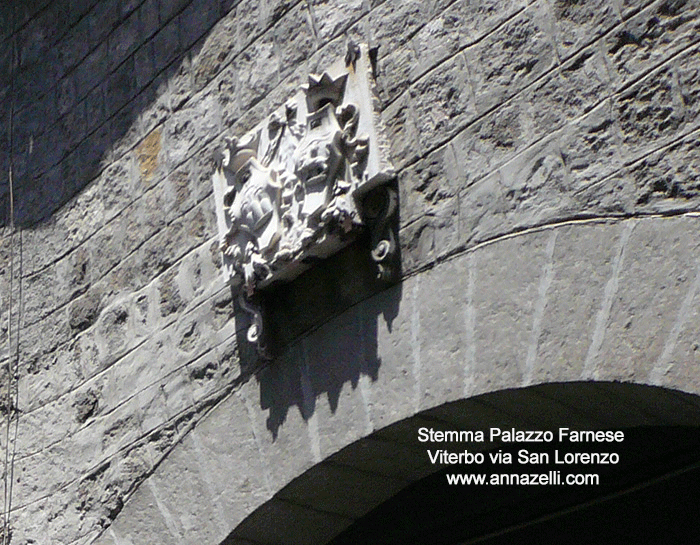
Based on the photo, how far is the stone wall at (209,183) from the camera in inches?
86.4

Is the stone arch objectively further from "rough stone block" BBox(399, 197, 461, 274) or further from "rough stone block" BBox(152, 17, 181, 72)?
"rough stone block" BBox(152, 17, 181, 72)

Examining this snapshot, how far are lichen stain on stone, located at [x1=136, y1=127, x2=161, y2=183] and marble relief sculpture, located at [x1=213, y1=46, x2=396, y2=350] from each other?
453 millimetres

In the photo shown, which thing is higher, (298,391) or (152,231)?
(152,231)

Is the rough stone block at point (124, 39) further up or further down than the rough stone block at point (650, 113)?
further up

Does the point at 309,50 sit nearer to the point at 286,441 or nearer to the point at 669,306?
the point at 286,441

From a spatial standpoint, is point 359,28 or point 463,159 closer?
point 463,159

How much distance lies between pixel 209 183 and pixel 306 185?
1.83 ft

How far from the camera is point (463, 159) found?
2504 millimetres

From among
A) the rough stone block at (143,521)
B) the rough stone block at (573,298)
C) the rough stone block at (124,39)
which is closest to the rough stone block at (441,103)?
the rough stone block at (573,298)

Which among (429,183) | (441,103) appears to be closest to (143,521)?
(429,183)

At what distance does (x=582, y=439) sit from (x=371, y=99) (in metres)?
1.00

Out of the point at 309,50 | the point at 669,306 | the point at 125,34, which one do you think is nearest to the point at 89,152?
the point at 125,34

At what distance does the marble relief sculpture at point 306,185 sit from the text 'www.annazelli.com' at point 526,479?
69 centimetres

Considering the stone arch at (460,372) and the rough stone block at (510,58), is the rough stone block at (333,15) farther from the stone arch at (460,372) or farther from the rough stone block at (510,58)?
the stone arch at (460,372)
